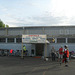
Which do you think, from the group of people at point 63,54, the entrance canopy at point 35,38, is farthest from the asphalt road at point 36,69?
the entrance canopy at point 35,38

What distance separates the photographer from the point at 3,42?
20.7 meters

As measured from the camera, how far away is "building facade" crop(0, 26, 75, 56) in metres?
18.1

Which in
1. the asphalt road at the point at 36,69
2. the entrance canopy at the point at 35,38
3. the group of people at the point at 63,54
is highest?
the entrance canopy at the point at 35,38

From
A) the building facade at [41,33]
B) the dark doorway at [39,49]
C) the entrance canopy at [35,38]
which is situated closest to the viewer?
the entrance canopy at [35,38]

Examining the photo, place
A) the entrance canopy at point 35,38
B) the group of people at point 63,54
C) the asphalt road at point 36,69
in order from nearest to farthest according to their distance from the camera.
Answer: the asphalt road at point 36,69
the group of people at point 63,54
the entrance canopy at point 35,38

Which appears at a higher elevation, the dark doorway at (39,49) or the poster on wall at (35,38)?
the poster on wall at (35,38)

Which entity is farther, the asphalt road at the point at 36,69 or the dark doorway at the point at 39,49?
the dark doorway at the point at 39,49

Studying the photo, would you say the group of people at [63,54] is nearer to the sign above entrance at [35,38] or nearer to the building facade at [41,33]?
the sign above entrance at [35,38]

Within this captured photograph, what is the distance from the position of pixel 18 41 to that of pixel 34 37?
215 inches

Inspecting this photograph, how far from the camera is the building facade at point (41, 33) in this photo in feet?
59.5

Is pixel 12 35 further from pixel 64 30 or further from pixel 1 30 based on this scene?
pixel 64 30

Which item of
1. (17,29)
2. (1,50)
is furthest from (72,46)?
(1,50)

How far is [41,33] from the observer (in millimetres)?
19594

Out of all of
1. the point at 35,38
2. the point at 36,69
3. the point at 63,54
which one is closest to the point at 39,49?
the point at 35,38
